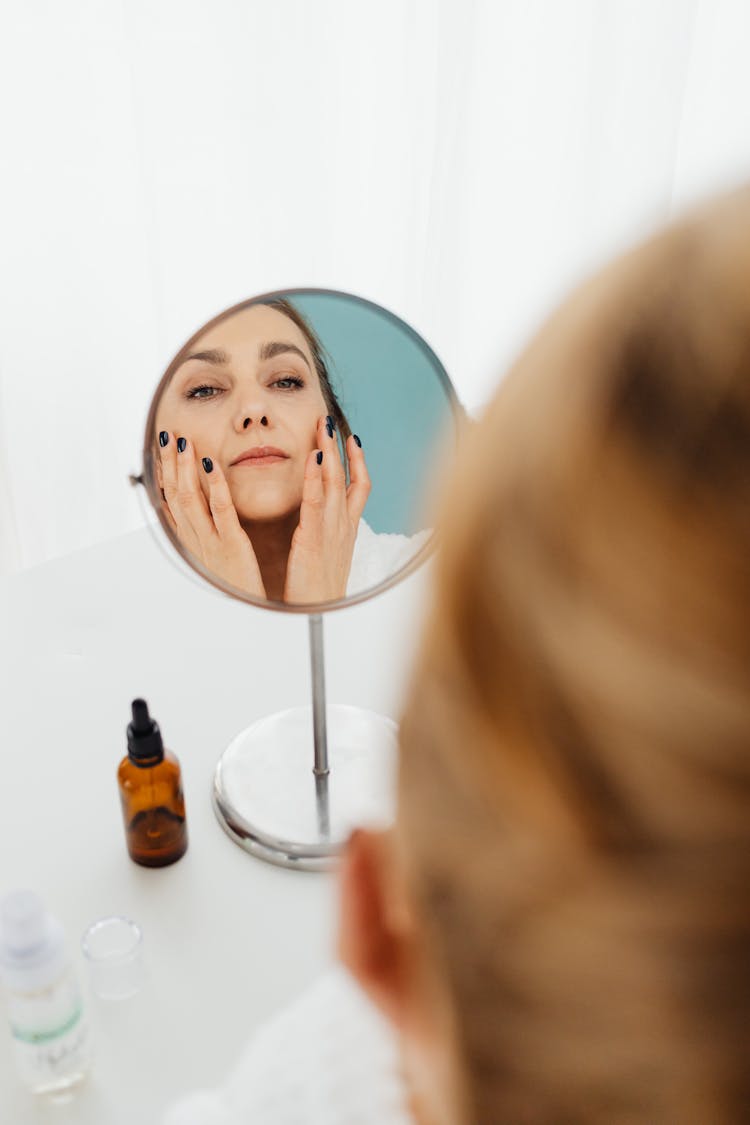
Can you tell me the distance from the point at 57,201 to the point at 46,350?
196mm

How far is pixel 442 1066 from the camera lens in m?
0.29

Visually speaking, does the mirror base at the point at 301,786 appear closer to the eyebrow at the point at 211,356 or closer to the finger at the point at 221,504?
the finger at the point at 221,504

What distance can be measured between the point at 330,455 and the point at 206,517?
3.8 inches

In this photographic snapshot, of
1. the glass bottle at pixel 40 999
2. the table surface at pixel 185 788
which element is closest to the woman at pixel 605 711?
the table surface at pixel 185 788

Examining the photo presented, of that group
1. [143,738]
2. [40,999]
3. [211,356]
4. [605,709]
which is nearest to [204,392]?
[211,356]

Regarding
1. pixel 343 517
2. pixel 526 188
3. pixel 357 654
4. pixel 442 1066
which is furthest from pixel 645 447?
pixel 526 188

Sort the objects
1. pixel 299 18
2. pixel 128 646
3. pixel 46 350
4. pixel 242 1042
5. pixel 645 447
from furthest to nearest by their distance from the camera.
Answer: pixel 46 350 < pixel 299 18 < pixel 128 646 < pixel 242 1042 < pixel 645 447

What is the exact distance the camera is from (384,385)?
71cm

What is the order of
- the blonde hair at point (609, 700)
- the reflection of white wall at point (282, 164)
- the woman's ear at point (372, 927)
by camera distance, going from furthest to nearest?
the reflection of white wall at point (282, 164) < the woman's ear at point (372, 927) < the blonde hair at point (609, 700)

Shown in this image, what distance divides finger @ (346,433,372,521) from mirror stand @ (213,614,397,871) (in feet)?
0.28

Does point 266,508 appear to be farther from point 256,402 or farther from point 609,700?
point 609,700

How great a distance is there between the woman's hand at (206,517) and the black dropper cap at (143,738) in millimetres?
109

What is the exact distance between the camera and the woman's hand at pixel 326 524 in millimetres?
724

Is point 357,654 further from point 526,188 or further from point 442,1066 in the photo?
point 526,188
